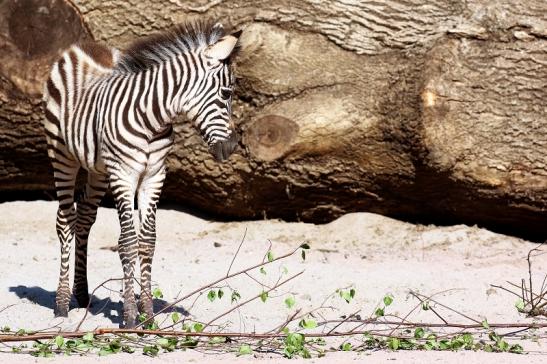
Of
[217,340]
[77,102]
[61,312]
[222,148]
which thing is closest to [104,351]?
[217,340]

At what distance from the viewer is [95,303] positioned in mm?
8703

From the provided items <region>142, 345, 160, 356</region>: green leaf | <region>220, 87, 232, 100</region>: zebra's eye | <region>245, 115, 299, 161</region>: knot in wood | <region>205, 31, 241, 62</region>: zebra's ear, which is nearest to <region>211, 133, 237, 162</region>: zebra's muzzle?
<region>220, 87, 232, 100</region>: zebra's eye

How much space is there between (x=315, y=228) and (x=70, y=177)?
3206 mm

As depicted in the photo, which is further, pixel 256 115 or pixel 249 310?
pixel 256 115

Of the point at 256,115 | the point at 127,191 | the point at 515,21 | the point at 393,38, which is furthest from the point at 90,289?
the point at 515,21

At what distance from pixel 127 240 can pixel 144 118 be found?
942 millimetres

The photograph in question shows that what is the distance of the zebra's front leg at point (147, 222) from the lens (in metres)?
7.84

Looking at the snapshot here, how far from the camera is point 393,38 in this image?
1012cm

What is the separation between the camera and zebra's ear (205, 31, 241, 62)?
7840 millimetres

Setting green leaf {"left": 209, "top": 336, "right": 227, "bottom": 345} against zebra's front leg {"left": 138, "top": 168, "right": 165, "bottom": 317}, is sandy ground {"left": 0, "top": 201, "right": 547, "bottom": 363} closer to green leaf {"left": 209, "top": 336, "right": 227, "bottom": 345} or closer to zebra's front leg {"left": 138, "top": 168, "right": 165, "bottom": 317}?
green leaf {"left": 209, "top": 336, "right": 227, "bottom": 345}

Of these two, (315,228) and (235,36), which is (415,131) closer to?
(315,228)

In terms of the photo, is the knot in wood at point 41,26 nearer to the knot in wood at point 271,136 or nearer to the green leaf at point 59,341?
the knot in wood at point 271,136

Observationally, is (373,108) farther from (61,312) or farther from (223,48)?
(61,312)

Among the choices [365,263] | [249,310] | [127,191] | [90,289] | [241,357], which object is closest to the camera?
[241,357]
